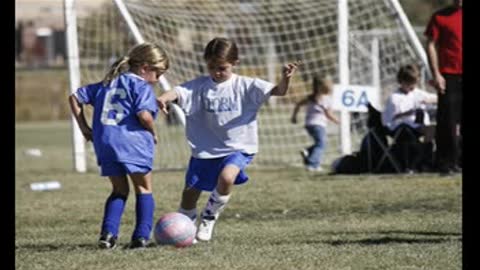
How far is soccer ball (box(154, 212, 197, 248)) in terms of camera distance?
298 inches

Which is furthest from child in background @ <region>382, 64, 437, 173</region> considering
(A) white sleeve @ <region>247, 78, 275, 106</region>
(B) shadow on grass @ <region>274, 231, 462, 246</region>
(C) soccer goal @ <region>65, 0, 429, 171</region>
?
(A) white sleeve @ <region>247, 78, 275, 106</region>

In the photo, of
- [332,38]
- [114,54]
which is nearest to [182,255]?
[332,38]

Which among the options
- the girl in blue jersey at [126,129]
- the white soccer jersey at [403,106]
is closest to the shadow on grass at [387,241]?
the girl in blue jersey at [126,129]

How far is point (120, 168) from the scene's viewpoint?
769 centimetres

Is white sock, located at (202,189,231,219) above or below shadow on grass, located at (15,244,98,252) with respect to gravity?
above

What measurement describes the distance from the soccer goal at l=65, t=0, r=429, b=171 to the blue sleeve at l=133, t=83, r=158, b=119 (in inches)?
255

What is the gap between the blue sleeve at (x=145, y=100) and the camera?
764 cm

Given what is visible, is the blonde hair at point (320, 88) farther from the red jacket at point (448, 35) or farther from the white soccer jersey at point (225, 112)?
the white soccer jersey at point (225, 112)

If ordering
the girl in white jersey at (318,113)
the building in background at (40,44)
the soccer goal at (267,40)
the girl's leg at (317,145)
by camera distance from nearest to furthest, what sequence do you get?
the girl's leg at (317,145) → the soccer goal at (267,40) → the girl in white jersey at (318,113) → the building in background at (40,44)

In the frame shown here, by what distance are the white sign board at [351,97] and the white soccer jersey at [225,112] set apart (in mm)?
6277

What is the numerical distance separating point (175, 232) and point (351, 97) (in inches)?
284

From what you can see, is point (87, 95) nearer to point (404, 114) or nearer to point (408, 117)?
point (404, 114)

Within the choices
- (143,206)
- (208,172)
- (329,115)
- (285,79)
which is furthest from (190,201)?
(329,115)

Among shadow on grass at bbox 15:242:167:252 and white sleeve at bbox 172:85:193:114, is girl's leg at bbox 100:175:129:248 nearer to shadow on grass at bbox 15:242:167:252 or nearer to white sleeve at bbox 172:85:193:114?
shadow on grass at bbox 15:242:167:252
